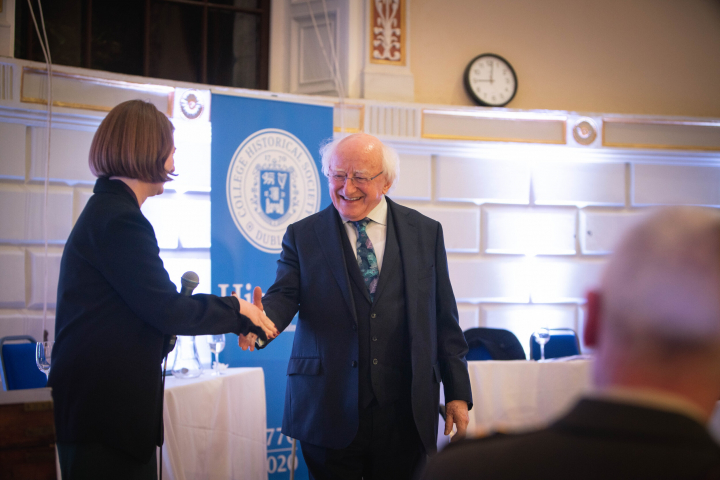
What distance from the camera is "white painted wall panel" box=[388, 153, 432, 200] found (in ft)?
17.9

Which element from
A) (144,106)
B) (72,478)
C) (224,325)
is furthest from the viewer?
(224,325)

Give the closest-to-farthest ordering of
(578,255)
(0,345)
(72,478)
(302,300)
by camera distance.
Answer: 1. (72,478)
2. (302,300)
3. (0,345)
4. (578,255)

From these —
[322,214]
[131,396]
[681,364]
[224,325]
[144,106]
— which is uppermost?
[144,106]

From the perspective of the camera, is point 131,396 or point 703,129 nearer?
point 131,396

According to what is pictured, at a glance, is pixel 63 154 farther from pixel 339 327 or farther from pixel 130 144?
pixel 339 327

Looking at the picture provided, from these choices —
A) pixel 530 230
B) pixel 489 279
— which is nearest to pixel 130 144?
pixel 489 279

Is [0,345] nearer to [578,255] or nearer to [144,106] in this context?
[144,106]

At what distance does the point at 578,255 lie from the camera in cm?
595

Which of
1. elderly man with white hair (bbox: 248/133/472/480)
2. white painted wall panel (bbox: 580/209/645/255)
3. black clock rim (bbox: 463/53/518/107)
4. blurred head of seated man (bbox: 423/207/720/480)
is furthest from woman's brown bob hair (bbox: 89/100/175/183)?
white painted wall panel (bbox: 580/209/645/255)

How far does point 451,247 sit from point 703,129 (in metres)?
2.96

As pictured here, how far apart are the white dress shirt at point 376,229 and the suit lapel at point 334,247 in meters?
0.05

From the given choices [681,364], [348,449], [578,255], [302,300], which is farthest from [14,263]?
[578,255]

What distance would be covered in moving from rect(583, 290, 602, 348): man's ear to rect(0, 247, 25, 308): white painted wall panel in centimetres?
459

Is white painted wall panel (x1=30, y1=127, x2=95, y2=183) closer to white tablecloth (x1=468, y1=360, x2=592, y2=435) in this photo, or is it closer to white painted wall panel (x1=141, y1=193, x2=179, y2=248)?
A: white painted wall panel (x1=141, y1=193, x2=179, y2=248)
